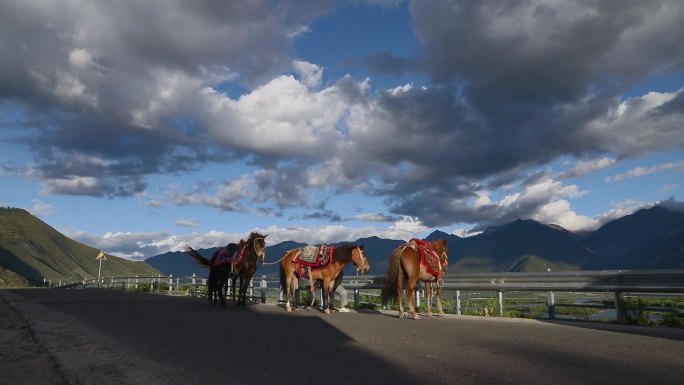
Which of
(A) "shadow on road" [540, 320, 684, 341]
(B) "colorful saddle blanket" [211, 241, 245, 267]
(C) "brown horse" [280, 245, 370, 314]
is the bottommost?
(A) "shadow on road" [540, 320, 684, 341]

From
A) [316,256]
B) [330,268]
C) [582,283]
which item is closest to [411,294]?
[330,268]

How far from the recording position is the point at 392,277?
42.4 ft

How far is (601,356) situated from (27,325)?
1028 centimetres

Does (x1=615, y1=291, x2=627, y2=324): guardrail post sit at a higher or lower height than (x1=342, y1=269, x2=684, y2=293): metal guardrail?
lower

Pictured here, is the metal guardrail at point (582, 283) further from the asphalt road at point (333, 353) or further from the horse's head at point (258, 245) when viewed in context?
the horse's head at point (258, 245)

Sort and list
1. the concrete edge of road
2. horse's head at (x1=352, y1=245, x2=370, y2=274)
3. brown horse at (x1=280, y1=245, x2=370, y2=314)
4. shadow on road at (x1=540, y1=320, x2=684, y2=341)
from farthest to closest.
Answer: brown horse at (x1=280, y1=245, x2=370, y2=314), horse's head at (x1=352, y1=245, x2=370, y2=274), shadow on road at (x1=540, y1=320, x2=684, y2=341), the concrete edge of road

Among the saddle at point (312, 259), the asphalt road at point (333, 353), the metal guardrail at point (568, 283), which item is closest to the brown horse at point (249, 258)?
the saddle at point (312, 259)

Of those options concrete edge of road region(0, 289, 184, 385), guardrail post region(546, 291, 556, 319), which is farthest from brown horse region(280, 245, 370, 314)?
concrete edge of road region(0, 289, 184, 385)

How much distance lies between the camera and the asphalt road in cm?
539

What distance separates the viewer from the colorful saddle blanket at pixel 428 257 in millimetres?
12812

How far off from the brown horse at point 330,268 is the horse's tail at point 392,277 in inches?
39.6

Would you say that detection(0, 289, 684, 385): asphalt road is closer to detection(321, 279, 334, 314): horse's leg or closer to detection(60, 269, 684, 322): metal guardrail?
detection(60, 269, 684, 322): metal guardrail

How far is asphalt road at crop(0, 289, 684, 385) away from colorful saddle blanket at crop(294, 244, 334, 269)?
3823mm

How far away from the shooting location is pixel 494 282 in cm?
1432
